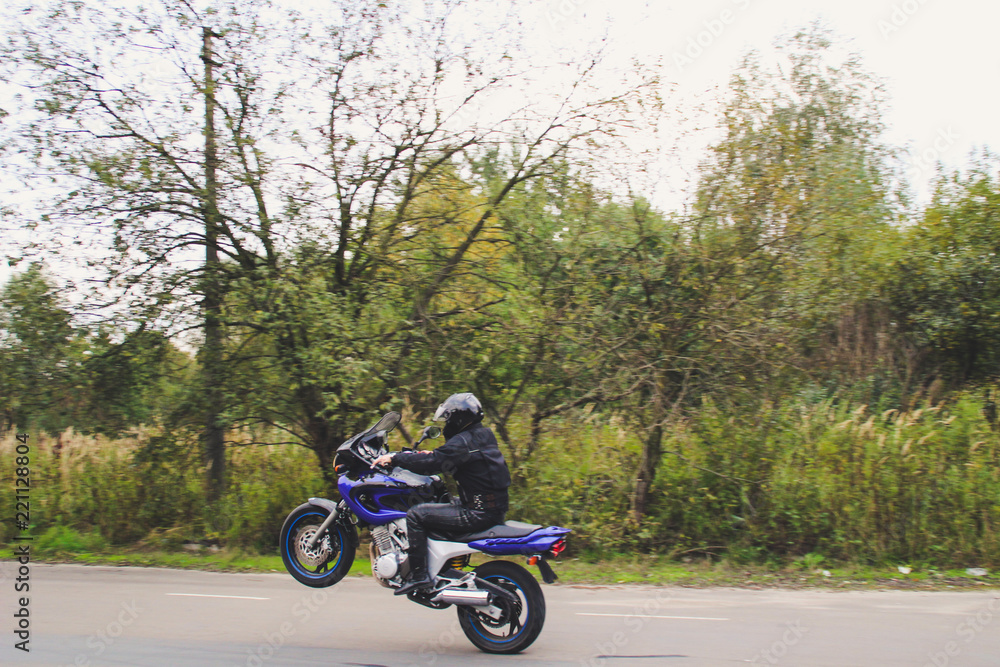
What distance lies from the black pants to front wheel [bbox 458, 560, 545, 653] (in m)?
0.33

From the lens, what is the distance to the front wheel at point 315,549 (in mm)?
6352

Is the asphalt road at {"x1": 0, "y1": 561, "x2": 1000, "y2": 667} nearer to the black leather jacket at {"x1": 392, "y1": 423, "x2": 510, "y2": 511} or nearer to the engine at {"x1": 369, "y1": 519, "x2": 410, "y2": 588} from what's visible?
the engine at {"x1": 369, "y1": 519, "x2": 410, "y2": 588}

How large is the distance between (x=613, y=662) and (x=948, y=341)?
11.1m

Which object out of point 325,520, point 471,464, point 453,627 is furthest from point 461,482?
point 453,627

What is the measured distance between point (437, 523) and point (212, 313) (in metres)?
6.39

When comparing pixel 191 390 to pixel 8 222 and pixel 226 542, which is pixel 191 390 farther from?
pixel 8 222

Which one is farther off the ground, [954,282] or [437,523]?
[954,282]

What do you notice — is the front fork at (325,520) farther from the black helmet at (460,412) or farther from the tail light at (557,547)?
the tail light at (557,547)

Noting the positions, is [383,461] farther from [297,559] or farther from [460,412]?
[297,559]

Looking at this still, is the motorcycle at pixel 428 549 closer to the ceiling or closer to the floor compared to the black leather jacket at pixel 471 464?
closer to the floor

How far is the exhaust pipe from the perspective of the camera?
5.46 meters

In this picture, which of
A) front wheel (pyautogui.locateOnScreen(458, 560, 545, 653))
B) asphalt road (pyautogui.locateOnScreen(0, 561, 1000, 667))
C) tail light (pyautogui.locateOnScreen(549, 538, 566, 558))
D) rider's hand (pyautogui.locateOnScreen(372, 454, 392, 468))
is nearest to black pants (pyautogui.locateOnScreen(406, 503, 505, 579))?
front wheel (pyautogui.locateOnScreen(458, 560, 545, 653))

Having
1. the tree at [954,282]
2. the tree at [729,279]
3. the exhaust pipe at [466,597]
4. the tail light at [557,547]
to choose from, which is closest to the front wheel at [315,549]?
the exhaust pipe at [466,597]

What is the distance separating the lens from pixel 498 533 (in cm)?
563
